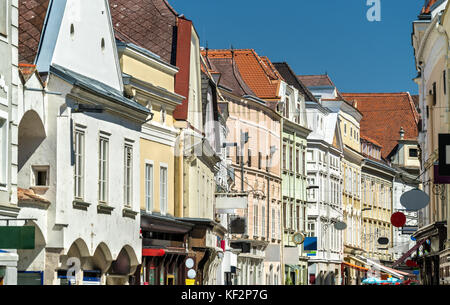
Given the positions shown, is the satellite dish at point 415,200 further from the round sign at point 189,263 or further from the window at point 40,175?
the window at point 40,175

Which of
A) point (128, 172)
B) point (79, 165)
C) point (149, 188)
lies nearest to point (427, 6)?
point (149, 188)

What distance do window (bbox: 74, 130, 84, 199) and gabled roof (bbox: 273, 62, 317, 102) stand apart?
5899 centimetres

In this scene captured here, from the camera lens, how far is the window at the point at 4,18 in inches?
984

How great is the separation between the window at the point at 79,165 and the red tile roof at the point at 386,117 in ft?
290

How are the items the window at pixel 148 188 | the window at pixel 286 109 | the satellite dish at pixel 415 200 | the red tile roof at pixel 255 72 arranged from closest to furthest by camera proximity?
the satellite dish at pixel 415 200 → the window at pixel 148 188 → the red tile roof at pixel 255 72 → the window at pixel 286 109

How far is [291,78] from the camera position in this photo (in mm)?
89250

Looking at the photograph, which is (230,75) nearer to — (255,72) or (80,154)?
(255,72)

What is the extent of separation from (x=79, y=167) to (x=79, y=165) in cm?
5

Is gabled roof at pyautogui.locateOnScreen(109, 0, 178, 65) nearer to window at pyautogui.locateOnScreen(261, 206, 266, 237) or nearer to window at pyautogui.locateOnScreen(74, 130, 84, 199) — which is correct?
window at pyautogui.locateOnScreen(74, 130, 84, 199)

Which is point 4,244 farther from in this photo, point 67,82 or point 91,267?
point 91,267

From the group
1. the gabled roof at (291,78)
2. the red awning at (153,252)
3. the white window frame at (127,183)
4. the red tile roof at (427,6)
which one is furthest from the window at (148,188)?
the gabled roof at (291,78)
